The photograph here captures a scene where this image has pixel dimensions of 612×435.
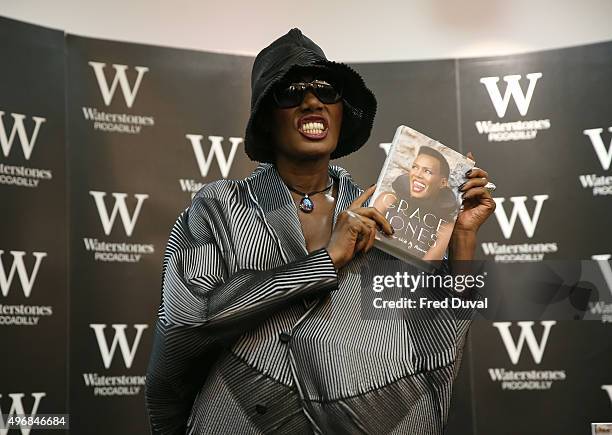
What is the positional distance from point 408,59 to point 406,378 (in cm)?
348

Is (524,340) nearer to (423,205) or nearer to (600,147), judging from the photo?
(600,147)

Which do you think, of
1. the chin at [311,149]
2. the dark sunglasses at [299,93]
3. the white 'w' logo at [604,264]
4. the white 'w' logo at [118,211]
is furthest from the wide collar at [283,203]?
the white 'w' logo at [604,264]

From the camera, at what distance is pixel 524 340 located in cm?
468

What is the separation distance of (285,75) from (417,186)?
1.41ft

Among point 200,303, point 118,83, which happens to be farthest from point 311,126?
point 118,83

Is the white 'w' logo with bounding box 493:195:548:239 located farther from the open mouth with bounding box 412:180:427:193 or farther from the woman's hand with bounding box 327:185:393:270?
the woman's hand with bounding box 327:185:393:270

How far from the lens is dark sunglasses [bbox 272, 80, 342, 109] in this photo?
2.14 metres

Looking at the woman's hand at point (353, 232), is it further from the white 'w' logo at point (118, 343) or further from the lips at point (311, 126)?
the white 'w' logo at point (118, 343)

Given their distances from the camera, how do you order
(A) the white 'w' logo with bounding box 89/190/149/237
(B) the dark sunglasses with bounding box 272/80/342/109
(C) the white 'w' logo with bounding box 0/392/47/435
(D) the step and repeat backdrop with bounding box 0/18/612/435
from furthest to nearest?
(A) the white 'w' logo with bounding box 89/190/149/237 < (D) the step and repeat backdrop with bounding box 0/18/612/435 < (C) the white 'w' logo with bounding box 0/392/47/435 < (B) the dark sunglasses with bounding box 272/80/342/109

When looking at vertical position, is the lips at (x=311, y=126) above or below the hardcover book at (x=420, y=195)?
above

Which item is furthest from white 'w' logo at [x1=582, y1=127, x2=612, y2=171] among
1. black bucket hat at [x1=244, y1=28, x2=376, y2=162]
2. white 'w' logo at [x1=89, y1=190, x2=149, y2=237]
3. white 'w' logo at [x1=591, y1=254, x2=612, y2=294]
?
black bucket hat at [x1=244, y1=28, x2=376, y2=162]

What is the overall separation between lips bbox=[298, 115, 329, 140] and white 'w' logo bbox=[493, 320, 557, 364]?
2.84m

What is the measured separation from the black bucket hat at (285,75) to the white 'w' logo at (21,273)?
2221 mm

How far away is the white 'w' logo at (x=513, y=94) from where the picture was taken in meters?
4.85
